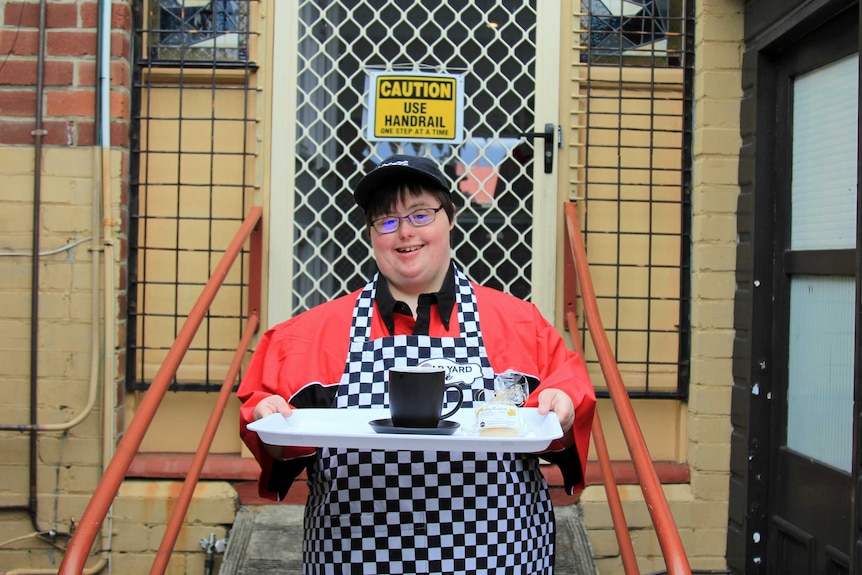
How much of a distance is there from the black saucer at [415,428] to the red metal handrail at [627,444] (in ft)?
2.38

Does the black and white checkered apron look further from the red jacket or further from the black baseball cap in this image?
the black baseball cap

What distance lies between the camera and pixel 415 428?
191cm

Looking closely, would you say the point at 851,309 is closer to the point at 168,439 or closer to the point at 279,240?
the point at 279,240

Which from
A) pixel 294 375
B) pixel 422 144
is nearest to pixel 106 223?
pixel 422 144

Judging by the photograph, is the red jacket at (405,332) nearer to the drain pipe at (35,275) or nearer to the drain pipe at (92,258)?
the drain pipe at (92,258)

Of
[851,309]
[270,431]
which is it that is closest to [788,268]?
[851,309]

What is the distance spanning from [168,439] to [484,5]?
250cm

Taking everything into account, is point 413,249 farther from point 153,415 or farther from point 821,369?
point 821,369

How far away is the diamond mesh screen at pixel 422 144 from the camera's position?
156 inches

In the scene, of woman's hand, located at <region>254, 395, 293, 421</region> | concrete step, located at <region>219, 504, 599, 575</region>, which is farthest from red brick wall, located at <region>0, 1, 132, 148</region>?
woman's hand, located at <region>254, 395, 293, 421</region>

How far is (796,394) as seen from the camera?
3471 millimetres

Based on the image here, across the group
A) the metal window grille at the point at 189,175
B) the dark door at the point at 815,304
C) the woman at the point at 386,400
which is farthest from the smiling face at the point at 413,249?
the metal window grille at the point at 189,175

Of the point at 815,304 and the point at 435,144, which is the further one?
the point at 435,144

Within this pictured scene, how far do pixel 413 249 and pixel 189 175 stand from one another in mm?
2103
